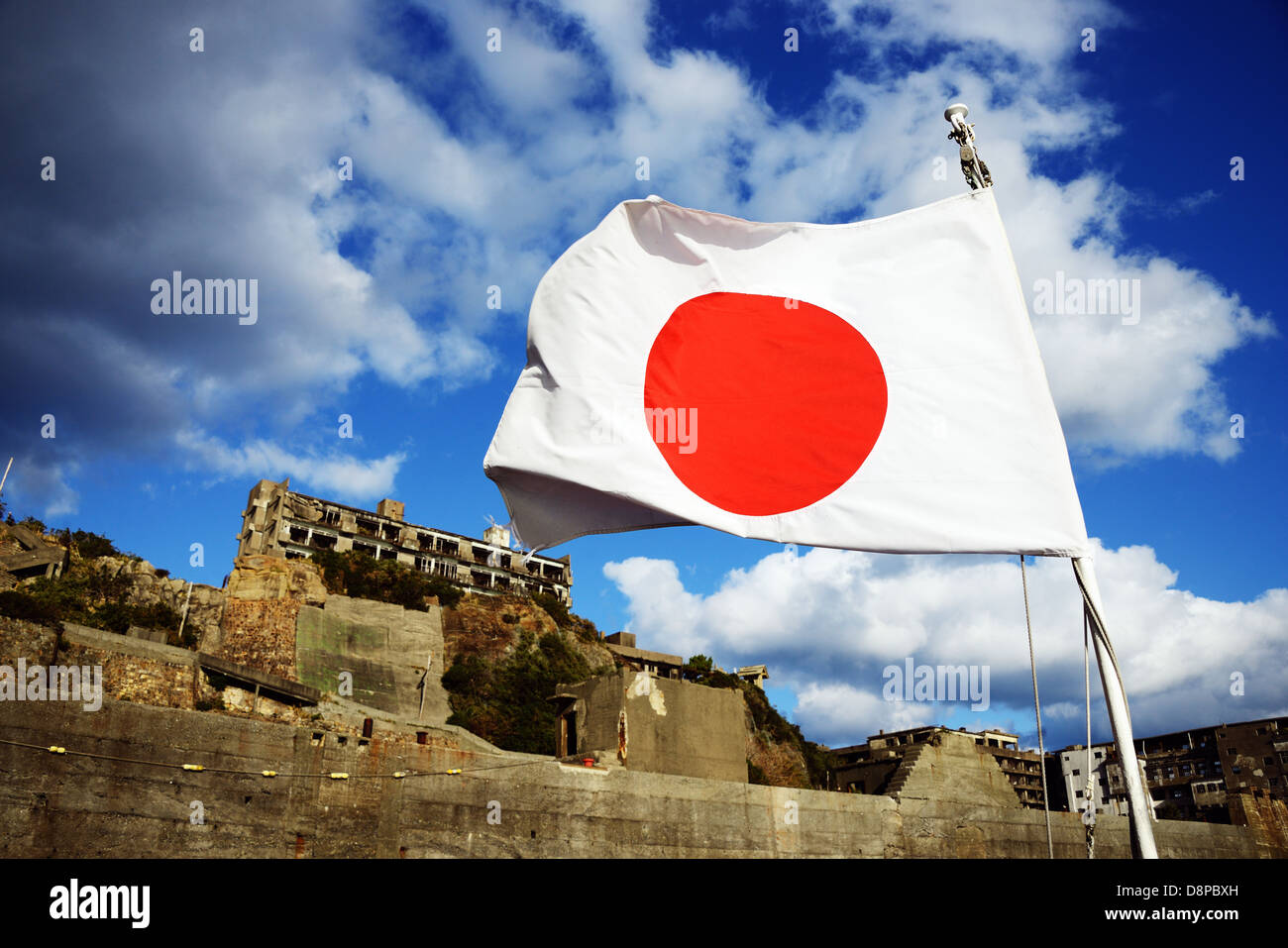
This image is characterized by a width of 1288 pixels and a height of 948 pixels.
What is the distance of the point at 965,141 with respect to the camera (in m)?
5.51

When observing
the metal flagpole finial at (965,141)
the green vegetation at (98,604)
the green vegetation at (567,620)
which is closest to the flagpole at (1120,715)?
the metal flagpole finial at (965,141)

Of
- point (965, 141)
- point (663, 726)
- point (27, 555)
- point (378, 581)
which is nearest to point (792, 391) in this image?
point (965, 141)

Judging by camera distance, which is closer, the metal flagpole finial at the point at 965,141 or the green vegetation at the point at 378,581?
the metal flagpole finial at the point at 965,141

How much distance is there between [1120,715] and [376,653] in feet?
153

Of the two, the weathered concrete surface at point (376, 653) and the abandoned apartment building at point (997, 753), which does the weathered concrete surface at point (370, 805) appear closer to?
the weathered concrete surface at point (376, 653)

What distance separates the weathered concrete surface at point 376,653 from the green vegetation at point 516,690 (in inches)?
49.0

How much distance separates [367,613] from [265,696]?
66.2ft

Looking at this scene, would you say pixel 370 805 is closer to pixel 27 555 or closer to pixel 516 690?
pixel 27 555

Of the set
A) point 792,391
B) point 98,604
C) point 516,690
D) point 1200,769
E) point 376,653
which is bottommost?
point 1200,769

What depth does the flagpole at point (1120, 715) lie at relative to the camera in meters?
4.18

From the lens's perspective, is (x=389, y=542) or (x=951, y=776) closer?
(x=951, y=776)

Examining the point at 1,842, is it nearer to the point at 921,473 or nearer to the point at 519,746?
the point at 921,473
